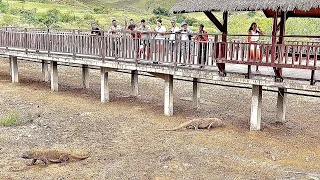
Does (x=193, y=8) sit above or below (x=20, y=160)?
above

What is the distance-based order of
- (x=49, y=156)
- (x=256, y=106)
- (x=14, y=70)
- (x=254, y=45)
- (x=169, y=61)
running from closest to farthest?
(x=49, y=156), (x=254, y=45), (x=256, y=106), (x=169, y=61), (x=14, y=70)

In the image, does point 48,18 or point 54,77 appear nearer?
point 54,77

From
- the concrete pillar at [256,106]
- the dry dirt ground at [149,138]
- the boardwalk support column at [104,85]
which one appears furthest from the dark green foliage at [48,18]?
the concrete pillar at [256,106]

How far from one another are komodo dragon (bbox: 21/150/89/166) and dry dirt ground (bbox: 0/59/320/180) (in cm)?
17

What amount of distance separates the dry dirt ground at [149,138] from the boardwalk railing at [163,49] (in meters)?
2.27

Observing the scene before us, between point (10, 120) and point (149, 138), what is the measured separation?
5.23 meters

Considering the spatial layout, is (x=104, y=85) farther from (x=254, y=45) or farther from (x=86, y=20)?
(x=86, y=20)

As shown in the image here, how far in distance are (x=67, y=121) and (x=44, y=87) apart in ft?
22.3

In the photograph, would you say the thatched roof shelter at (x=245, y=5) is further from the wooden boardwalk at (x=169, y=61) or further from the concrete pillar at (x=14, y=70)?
the concrete pillar at (x=14, y=70)

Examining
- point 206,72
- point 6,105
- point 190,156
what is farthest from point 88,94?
point 190,156

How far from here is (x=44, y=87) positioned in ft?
70.8

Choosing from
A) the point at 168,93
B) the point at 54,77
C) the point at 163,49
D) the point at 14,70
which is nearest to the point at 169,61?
the point at 163,49

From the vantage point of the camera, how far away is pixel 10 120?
1480 cm

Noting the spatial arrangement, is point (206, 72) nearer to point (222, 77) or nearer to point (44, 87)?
point (222, 77)
